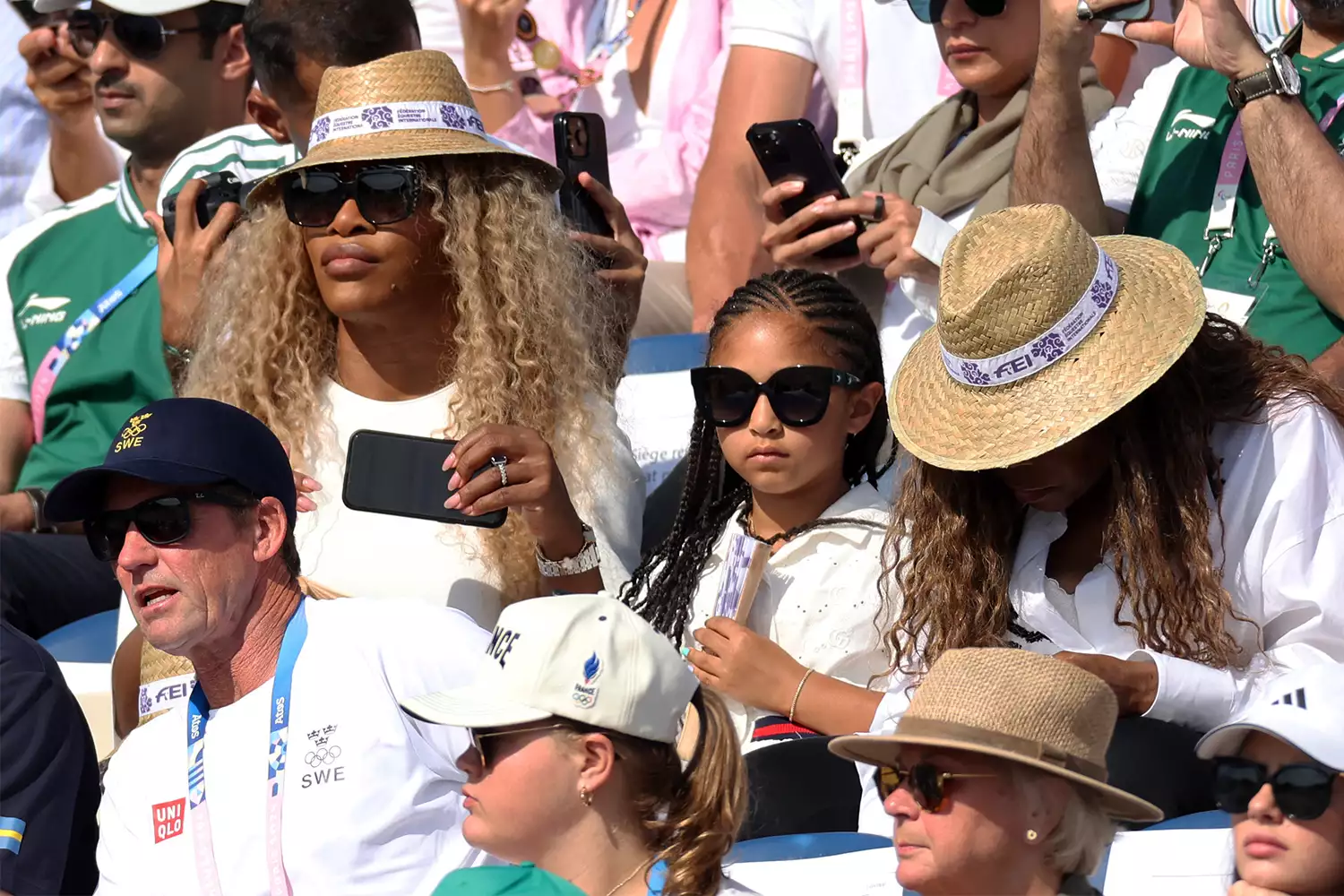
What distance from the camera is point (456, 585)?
376 cm

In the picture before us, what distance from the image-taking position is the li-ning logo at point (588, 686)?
2584mm

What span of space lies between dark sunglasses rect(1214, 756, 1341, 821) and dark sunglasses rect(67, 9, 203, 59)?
3.92 meters

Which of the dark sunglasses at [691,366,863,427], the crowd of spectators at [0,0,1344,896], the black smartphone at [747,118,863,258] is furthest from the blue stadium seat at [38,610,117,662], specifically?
the black smartphone at [747,118,863,258]

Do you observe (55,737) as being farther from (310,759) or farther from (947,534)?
(947,534)

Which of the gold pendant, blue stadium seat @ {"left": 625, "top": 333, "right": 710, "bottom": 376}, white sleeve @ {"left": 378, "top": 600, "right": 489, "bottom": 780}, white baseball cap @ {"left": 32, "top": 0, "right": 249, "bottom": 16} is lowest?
Answer: blue stadium seat @ {"left": 625, "top": 333, "right": 710, "bottom": 376}

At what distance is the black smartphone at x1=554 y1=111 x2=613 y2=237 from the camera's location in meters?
4.33

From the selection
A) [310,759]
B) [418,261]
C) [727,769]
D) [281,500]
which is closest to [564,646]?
[727,769]

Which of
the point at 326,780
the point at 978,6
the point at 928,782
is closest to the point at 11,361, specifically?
the point at 326,780

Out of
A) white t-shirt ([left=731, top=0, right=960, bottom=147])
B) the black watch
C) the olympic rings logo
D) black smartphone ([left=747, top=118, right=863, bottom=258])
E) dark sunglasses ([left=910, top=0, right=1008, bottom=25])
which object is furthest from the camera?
white t-shirt ([left=731, top=0, right=960, bottom=147])

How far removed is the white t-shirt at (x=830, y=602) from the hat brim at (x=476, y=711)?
86 centimetres

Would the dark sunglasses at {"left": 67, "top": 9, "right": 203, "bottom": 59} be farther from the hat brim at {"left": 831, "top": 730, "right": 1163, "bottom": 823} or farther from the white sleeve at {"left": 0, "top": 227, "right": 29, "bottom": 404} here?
the hat brim at {"left": 831, "top": 730, "right": 1163, "bottom": 823}

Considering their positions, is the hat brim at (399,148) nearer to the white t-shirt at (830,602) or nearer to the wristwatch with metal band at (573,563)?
the wristwatch with metal band at (573,563)

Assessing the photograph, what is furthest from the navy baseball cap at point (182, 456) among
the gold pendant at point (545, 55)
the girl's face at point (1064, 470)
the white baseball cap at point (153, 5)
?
the gold pendant at point (545, 55)

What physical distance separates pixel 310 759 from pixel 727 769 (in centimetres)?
75
